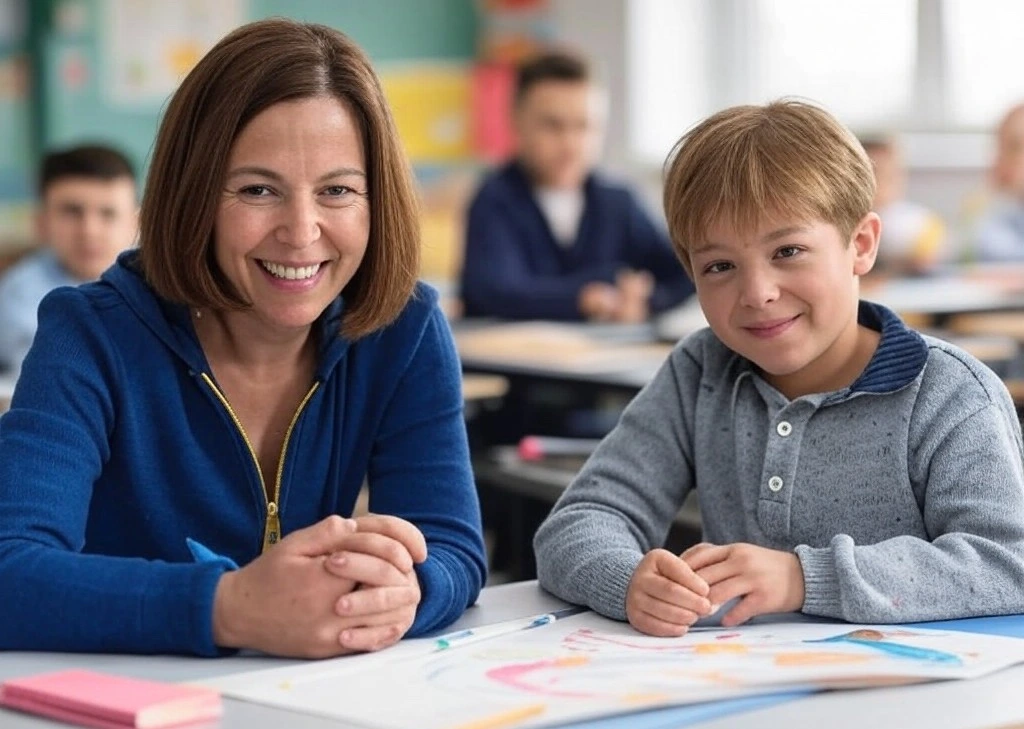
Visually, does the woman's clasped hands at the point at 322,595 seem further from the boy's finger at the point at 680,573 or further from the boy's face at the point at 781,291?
the boy's face at the point at 781,291

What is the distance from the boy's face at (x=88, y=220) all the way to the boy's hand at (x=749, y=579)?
10.3ft

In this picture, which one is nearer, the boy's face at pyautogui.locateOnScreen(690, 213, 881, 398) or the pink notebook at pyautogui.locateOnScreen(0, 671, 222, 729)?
the pink notebook at pyautogui.locateOnScreen(0, 671, 222, 729)

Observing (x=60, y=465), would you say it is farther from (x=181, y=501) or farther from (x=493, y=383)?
(x=493, y=383)

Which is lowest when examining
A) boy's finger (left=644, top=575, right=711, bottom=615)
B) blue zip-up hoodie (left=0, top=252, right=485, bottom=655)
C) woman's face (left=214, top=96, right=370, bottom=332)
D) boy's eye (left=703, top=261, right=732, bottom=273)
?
boy's finger (left=644, top=575, right=711, bottom=615)

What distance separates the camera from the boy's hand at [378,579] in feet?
4.24

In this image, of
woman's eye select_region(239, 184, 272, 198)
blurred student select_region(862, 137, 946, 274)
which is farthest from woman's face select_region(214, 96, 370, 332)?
blurred student select_region(862, 137, 946, 274)

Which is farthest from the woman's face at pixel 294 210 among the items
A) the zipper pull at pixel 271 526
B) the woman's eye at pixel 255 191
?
the zipper pull at pixel 271 526

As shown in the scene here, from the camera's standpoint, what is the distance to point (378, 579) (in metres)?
1.33

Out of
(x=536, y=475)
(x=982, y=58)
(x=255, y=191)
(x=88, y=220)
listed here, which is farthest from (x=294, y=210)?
(x=982, y=58)

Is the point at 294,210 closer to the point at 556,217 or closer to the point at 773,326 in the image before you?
the point at 773,326

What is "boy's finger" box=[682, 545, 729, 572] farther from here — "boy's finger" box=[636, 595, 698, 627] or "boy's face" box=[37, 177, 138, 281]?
"boy's face" box=[37, 177, 138, 281]

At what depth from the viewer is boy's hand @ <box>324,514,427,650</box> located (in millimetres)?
1291

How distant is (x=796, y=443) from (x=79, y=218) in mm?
3176

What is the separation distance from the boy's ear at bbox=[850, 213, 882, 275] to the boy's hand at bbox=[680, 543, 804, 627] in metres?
0.33
